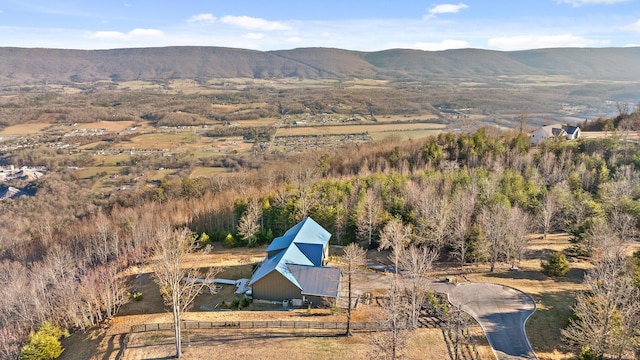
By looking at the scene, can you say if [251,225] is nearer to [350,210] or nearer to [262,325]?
[350,210]

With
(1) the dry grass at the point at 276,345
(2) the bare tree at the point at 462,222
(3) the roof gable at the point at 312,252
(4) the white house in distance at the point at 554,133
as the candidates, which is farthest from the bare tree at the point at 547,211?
(4) the white house in distance at the point at 554,133

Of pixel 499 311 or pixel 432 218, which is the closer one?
pixel 499 311

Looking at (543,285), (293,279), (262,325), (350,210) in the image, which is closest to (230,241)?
(350,210)

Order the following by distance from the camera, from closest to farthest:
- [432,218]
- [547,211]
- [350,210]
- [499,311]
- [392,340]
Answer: [392,340] → [499,311] → [432,218] → [547,211] → [350,210]

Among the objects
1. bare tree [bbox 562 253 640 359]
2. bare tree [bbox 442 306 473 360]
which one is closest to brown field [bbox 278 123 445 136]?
bare tree [bbox 442 306 473 360]

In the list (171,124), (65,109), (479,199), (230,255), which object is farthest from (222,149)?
(65,109)

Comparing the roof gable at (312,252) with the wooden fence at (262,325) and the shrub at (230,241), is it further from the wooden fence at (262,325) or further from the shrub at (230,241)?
the shrub at (230,241)
